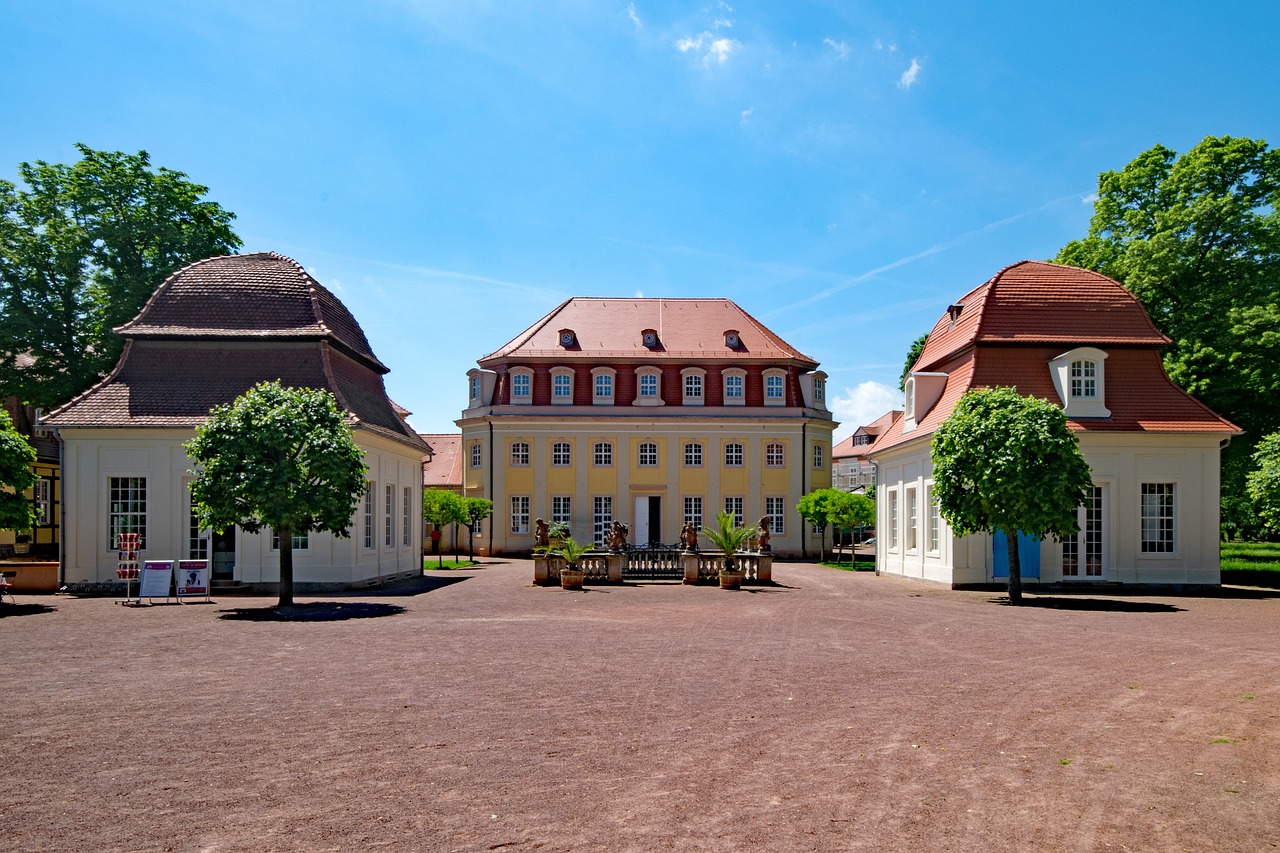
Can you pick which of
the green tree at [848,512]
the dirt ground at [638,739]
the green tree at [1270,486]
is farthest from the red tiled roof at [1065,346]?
the dirt ground at [638,739]

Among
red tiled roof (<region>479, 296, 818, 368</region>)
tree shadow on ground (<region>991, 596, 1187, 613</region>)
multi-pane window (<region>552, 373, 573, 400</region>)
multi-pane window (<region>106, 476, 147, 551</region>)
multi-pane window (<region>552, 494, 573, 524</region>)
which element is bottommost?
tree shadow on ground (<region>991, 596, 1187, 613</region>)

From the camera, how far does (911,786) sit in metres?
6.79

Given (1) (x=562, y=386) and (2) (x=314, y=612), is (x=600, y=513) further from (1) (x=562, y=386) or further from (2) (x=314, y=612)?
(2) (x=314, y=612)

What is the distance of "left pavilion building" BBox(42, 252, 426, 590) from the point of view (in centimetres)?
2388

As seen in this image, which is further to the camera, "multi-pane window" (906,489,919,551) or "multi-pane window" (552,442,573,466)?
"multi-pane window" (552,442,573,466)

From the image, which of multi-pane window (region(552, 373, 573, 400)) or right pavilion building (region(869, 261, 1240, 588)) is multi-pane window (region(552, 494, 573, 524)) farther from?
right pavilion building (region(869, 261, 1240, 588))

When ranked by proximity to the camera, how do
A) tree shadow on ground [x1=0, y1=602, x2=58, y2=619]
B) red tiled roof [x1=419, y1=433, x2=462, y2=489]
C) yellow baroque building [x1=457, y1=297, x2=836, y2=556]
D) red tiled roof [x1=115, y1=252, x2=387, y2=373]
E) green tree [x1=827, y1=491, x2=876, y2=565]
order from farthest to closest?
red tiled roof [x1=419, y1=433, x2=462, y2=489]
yellow baroque building [x1=457, y1=297, x2=836, y2=556]
green tree [x1=827, y1=491, x2=876, y2=565]
red tiled roof [x1=115, y1=252, x2=387, y2=373]
tree shadow on ground [x1=0, y1=602, x2=58, y2=619]

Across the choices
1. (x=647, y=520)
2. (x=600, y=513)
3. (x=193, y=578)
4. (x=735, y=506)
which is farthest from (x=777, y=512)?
(x=193, y=578)

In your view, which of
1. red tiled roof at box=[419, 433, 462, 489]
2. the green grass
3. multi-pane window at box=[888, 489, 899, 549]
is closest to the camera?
the green grass

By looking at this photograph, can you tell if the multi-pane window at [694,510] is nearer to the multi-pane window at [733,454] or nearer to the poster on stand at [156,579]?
the multi-pane window at [733,454]

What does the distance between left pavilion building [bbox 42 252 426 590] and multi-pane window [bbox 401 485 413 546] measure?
47.0 inches

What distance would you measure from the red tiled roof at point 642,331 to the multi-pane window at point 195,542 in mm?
22988

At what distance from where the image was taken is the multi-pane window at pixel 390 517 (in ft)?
91.9

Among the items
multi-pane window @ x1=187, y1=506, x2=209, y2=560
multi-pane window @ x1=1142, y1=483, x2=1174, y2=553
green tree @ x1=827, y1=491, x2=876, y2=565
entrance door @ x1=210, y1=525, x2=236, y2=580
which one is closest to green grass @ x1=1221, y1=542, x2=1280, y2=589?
multi-pane window @ x1=1142, y1=483, x2=1174, y2=553
